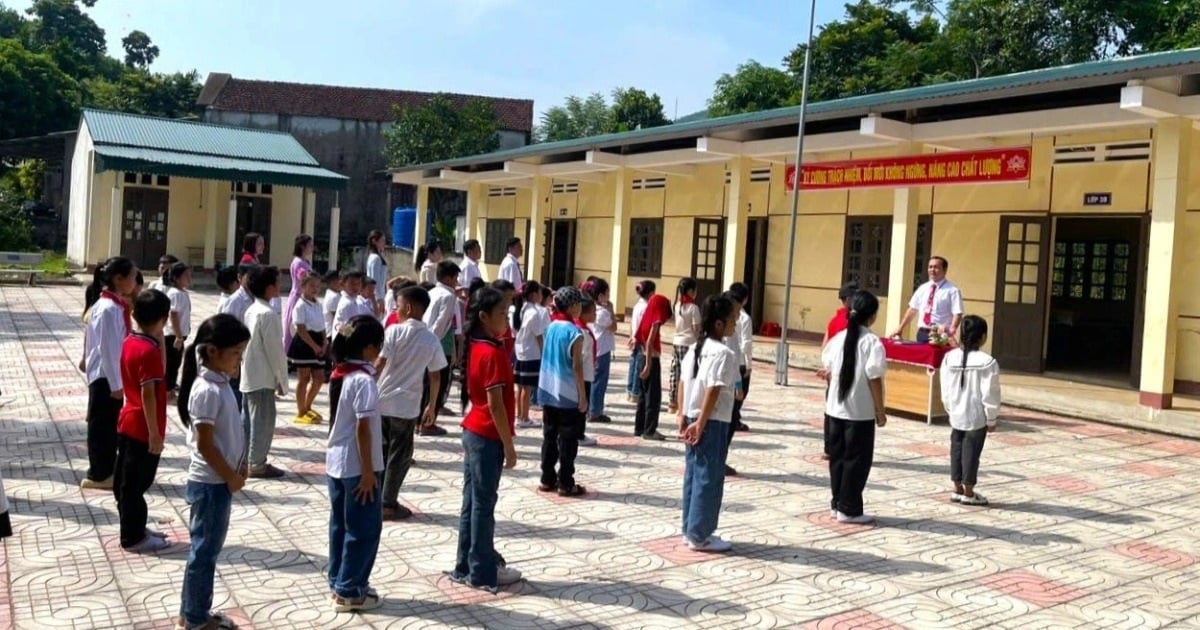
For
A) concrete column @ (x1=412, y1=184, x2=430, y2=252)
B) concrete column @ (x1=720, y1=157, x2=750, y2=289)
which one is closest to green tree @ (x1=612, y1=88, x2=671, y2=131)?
concrete column @ (x1=412, y1=184, x2=430, y2=252)

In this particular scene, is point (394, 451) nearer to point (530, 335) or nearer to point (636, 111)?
point (530, 335)

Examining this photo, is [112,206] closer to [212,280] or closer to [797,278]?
[212,280]

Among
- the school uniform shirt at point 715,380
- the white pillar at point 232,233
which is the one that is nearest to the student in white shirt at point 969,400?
the school uniform shirt at point 715,380

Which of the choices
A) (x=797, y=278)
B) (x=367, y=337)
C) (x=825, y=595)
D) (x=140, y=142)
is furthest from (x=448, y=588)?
(x=140, y=142)

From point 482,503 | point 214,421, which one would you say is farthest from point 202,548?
point 482,503

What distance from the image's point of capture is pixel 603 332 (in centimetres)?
920

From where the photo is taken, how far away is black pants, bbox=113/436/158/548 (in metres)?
4.97

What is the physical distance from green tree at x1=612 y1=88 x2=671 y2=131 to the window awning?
54.9ft

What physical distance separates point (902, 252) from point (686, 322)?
547 centimetres

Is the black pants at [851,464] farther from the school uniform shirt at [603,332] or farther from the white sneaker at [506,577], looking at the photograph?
the school uniform shirt at [603,332]

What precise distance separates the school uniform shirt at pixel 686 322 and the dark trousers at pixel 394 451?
11.3 ft

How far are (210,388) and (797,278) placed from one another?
13935mm

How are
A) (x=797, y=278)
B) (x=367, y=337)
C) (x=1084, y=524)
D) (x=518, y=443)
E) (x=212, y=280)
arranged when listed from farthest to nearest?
(x=212, y=280) < (x=797, y=278) < (x=518, y=443) < (x=1084, y=524) < (x=367, y=337)

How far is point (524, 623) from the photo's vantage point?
4.28m
